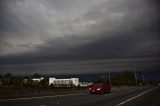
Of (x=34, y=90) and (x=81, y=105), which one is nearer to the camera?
(x=81, y=105)

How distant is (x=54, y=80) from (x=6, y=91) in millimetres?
142694

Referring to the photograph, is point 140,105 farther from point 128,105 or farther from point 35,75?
point 35,75

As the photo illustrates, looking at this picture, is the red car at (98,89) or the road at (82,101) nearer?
the road at (82,101)

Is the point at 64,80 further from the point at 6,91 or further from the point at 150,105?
the point at 150,105

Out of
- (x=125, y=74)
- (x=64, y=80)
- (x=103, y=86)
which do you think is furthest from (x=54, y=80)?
(x=103, y=86)

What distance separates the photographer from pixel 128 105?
69.1 feet

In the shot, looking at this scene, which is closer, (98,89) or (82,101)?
(82,101)

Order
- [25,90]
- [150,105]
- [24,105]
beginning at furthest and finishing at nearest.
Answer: [25,90] < [150,105] < [24,105]

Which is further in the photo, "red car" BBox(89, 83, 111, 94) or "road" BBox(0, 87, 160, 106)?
"red car" BBox(89, 83, 111, 94)

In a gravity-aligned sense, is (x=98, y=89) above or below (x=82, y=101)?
above

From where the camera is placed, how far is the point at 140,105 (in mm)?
21094

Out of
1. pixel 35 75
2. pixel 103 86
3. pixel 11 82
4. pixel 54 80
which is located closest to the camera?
pixel 103 86

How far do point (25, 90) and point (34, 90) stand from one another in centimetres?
206

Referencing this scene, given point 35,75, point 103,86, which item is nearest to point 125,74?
point 35,75
